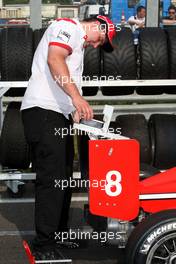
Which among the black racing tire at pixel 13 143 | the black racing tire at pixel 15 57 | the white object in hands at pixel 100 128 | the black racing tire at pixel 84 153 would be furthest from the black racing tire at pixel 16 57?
the white object in hands at pixel 100 128

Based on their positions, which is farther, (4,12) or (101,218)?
(4,12)

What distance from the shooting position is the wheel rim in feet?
12.0

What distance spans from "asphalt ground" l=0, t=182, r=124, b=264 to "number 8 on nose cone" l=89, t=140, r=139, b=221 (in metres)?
0.60

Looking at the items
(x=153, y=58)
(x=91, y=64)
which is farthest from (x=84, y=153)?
(x=153, y=58)

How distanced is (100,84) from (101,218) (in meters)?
1.89

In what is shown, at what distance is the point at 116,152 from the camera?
3734 millimetres

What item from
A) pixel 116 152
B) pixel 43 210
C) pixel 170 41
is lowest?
pixel 43 210

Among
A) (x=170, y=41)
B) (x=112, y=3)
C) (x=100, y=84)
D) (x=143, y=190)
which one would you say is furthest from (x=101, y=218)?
(x=112, y=3)

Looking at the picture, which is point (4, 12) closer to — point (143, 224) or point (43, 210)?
point (43, 210)

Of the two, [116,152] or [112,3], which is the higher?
[112,3]

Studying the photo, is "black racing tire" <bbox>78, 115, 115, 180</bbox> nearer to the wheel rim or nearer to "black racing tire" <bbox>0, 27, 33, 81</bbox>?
"black racing tire" <bbox>0, 27, 33, 81</bbox>

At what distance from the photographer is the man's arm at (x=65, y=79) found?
3748 millimetres

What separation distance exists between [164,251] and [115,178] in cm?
51

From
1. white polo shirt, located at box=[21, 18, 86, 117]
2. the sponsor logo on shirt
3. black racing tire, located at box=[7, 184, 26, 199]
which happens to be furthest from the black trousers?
black racing tire, located at box=[7, 184, 26, 199]
